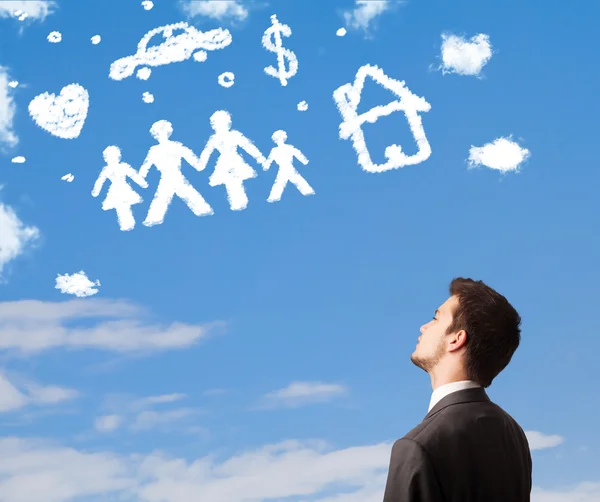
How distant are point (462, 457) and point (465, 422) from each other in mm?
104

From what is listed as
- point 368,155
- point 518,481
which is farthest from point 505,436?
point 368,155

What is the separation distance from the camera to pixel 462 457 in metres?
2.20

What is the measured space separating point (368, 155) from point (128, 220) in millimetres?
2136

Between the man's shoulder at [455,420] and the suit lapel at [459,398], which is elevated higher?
the suit lapel at [459,398]

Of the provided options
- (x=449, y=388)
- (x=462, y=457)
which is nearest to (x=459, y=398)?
(x=449, y=388)

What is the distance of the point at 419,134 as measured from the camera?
22.8ft

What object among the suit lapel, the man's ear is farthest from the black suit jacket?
the man's ear

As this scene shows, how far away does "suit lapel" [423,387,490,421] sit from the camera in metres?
2.31

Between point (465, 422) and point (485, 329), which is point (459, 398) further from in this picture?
point (485, 329)

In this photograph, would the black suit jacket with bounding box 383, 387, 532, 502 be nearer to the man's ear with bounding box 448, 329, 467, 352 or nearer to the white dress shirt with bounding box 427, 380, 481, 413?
the white dress shirt with bounding box 427, 380, 481, 413

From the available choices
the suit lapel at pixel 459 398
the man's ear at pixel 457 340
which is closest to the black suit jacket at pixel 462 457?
the suit lapel at pixel 459 398

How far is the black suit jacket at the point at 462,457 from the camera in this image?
6.97 feet

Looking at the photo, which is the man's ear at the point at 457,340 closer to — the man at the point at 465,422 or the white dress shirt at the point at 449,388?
the man at the point at 465,422

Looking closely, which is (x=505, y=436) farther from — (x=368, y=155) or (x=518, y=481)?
(x=368, y=155)
